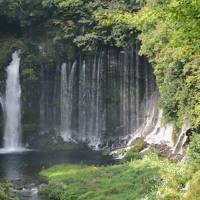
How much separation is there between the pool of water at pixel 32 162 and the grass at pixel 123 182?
0.92 m

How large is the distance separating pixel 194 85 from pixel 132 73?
12.9m

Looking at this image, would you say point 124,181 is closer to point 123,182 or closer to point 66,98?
point 123,182

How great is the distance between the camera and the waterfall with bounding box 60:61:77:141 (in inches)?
1780

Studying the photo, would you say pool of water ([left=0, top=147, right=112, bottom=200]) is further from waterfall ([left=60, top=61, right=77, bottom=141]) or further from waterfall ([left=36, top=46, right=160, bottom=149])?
waterfall ([left=60, top=61, right=77, bottom=141])

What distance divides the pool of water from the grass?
0.92 m

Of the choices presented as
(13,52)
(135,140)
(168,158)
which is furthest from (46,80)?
(168,158)

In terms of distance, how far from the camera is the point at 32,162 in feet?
115

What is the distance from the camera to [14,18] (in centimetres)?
4538

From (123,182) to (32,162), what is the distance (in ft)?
37.5

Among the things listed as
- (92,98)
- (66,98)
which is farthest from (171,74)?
(66,98)

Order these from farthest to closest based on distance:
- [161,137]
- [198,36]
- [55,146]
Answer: [55,146], [161,137], [198,36]

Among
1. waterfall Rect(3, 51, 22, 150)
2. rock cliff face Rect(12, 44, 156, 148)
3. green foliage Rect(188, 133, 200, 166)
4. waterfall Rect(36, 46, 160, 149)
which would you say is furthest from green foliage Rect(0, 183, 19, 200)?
waterfall Rect(3, 51, 22, 150)

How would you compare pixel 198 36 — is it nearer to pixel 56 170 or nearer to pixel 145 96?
pixel 56 170

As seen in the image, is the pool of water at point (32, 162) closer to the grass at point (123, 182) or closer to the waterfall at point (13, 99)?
the grass at point (123, 182)
